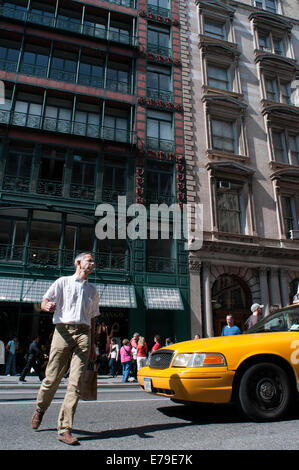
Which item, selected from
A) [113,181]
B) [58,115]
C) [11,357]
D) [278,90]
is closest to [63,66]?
[58,115]

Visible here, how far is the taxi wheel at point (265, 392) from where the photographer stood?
422cm

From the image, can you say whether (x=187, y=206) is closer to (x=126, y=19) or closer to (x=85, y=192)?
(x=85, y=192)

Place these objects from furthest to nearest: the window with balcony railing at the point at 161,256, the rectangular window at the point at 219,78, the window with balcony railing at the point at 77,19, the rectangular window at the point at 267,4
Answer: the rectangular window at the point at 267,4
the rectangular window at the point at 219,78
the window with balcony railing at the point at 77,19
the window with balcony railing at the point at 161,256

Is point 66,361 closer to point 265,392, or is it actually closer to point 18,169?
point 265,392

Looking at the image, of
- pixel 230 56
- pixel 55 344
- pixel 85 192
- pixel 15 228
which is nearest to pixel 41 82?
pixel 85 192

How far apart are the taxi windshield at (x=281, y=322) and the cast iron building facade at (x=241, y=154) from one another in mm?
11708

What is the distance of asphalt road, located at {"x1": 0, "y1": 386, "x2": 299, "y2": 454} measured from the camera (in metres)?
3.25

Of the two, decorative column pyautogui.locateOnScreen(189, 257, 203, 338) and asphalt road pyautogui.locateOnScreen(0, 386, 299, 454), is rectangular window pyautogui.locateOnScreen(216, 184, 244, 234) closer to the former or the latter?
decorative column pyautogui.locateOnScreen(189, 257, 203, 338)

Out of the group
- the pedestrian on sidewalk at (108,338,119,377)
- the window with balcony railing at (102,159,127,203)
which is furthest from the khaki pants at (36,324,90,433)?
the window with balcony railing at (102,159,127,203)

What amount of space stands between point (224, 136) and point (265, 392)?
19.5 m

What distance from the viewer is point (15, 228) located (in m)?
16.6

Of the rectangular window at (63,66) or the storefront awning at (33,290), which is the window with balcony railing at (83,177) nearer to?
the storefront awning at (33,290)

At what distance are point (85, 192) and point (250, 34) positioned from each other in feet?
58.0

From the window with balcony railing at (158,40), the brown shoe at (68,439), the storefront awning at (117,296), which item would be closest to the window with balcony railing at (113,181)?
the storefront awning at (117,296)
